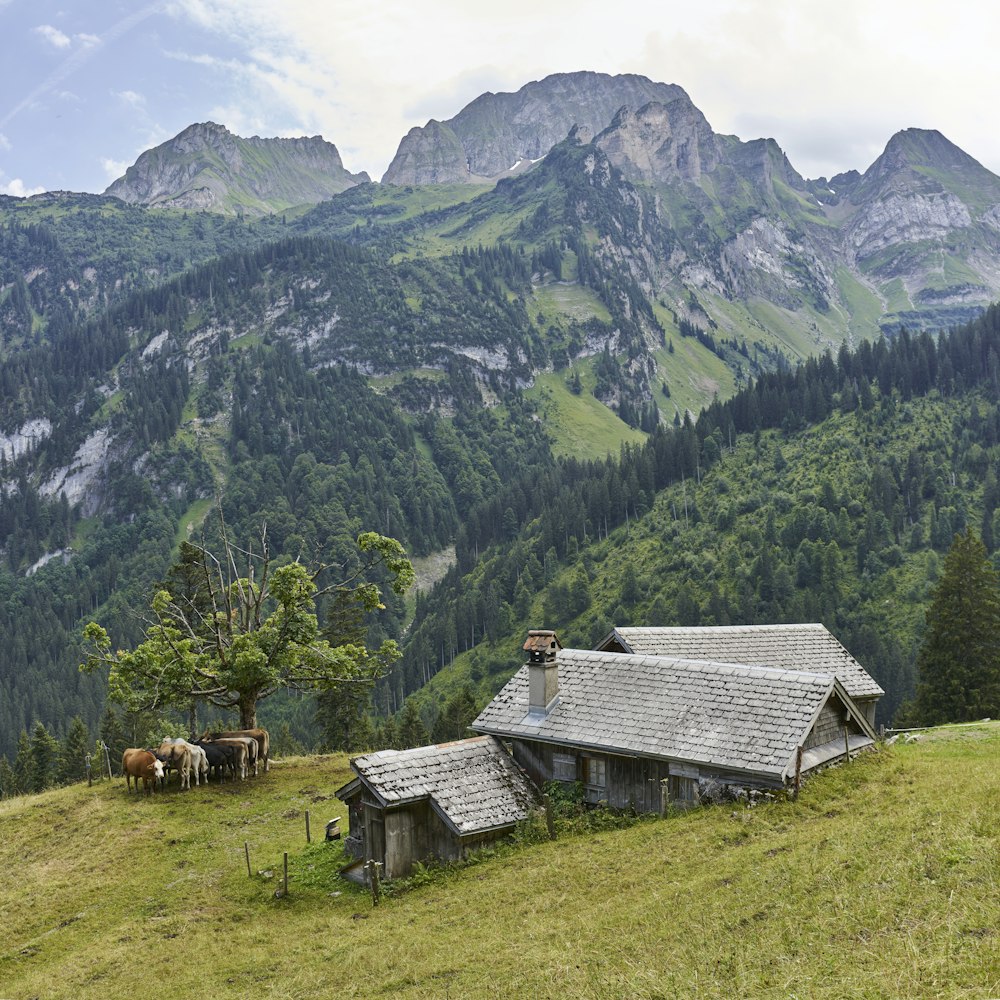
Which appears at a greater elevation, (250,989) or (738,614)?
(250,989)

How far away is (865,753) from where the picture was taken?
99.3 ft

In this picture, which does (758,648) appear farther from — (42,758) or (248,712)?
(42,758)

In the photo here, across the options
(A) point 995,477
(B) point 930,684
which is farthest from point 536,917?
(A) point 995,477

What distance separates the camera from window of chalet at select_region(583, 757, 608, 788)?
3057 cm

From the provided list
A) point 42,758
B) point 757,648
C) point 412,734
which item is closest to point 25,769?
point 42,758

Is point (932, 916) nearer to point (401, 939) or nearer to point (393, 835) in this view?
point (401, 939)

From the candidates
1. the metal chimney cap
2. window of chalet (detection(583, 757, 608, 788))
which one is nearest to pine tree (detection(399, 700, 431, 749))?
the metal chimney cap

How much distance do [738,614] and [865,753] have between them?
106308 millimetres

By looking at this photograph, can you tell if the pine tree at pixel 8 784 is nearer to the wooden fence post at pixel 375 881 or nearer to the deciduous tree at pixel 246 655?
the deciduous tree at pixel 246 655

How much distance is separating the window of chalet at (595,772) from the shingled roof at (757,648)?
31.5 feet

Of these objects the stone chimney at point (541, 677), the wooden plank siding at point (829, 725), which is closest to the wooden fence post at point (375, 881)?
the stone chimney at point (541, 677)

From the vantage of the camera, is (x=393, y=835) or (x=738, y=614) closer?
(x=393, y=835)

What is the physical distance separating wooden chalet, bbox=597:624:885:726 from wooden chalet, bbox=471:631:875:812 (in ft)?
19.6

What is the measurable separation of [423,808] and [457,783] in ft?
5.24
